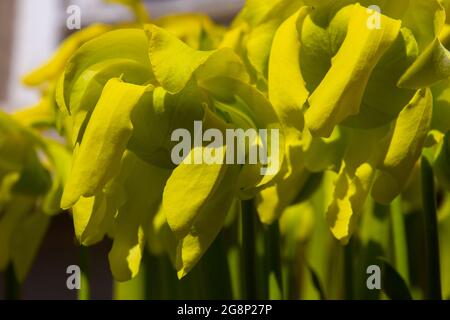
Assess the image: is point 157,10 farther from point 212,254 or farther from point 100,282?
point 212,254

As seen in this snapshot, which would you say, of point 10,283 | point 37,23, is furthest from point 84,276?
point 37,23

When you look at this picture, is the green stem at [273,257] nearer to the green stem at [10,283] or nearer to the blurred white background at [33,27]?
the green stem at [10,283]

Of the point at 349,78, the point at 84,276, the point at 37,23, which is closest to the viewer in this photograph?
the point at 349,78

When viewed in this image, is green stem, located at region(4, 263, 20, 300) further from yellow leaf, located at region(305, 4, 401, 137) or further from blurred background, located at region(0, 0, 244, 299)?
blurred background, located at region(0, 0, 244, 299)

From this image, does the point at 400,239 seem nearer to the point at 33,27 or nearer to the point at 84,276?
the point at 84,276

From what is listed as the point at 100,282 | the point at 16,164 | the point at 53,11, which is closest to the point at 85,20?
the point at 53,11
